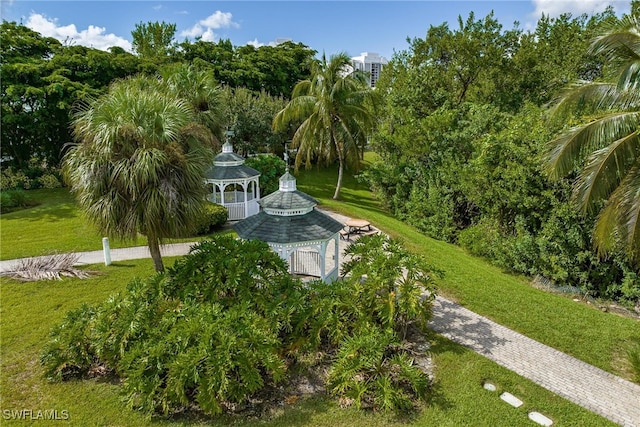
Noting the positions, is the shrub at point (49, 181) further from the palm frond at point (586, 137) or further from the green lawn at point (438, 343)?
the palm frond at point (586, 137)

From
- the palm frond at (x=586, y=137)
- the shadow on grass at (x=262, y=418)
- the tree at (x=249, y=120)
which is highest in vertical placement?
the tree at (x=249, y=120)

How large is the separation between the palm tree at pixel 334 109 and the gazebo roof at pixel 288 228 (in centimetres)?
1217

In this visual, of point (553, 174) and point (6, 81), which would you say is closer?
point (553, 174)

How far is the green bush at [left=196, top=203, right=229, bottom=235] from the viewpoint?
55.9 ft

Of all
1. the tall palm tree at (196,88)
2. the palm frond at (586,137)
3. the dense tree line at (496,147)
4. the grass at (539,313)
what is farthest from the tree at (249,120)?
the palm frond at (586,137)

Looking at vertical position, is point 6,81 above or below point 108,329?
above

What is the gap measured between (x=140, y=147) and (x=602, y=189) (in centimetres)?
1056

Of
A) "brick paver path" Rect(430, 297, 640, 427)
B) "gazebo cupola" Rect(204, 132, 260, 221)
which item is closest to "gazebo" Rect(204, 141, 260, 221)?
"gazebo cupola" Rect(204, 132, 260, 221)

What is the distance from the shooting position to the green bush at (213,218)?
55.9ft

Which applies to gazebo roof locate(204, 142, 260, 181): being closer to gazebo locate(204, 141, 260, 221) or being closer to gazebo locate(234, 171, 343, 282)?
gazebo locate(204, 141, 260, 221)

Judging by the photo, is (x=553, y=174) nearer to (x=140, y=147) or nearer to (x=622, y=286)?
(x=622, y=286)

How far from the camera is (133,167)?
8.49 metres

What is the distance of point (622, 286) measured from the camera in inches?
497

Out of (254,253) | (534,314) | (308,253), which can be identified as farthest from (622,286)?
(254,253)
